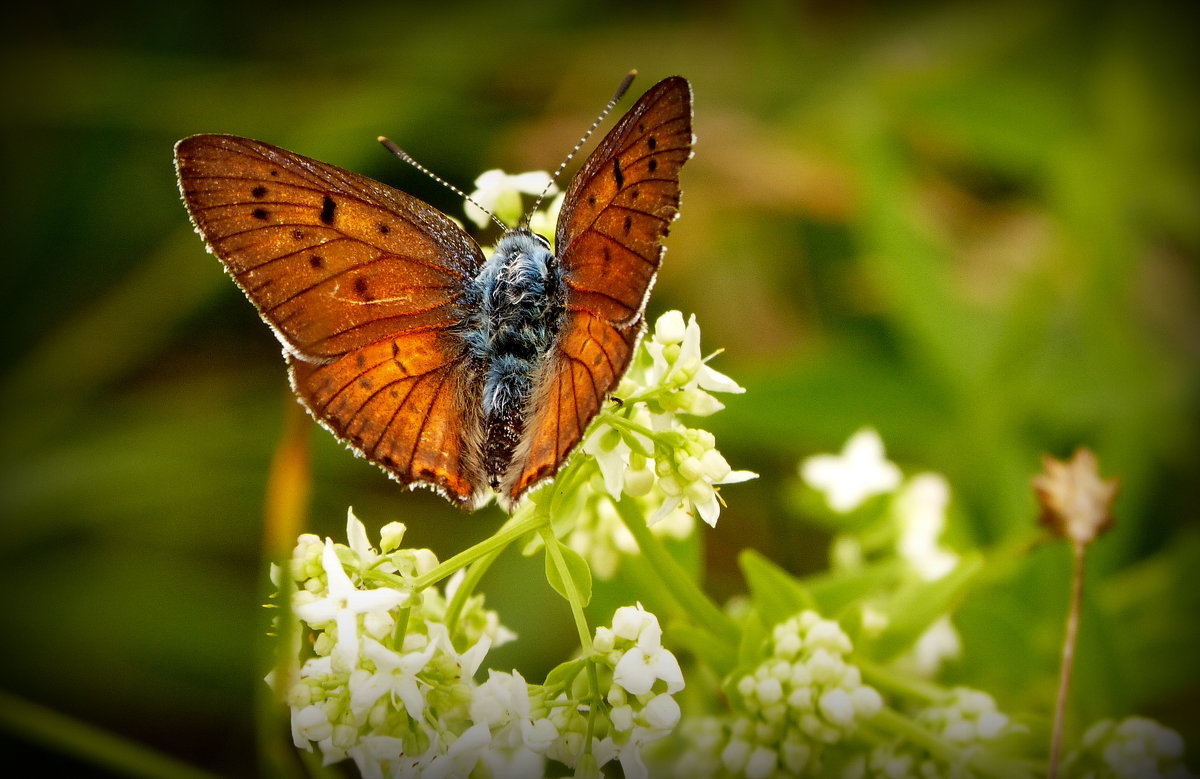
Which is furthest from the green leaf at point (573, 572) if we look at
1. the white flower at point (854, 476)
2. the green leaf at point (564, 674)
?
the white flower at point (854, 476)

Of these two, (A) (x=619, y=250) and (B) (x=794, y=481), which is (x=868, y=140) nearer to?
(B) (x=794, y=481)

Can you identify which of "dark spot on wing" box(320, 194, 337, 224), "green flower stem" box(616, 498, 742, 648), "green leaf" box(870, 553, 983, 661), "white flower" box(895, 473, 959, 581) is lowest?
"green flower stem" box(616, 498, 742, 648)

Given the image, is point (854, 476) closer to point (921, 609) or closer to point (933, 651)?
point (933, 651)

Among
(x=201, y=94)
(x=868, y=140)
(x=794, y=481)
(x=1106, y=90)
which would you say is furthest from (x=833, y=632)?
(x=201, y=94)

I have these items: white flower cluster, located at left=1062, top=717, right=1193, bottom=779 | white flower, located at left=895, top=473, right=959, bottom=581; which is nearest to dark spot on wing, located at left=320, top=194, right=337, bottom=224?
white flower, located at left=895, top=473, right=959, bottom=581

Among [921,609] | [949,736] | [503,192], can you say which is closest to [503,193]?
[503,192]

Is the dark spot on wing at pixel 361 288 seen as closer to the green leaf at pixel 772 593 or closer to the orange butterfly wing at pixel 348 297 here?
the orange butterfly wing at pixel 348 297

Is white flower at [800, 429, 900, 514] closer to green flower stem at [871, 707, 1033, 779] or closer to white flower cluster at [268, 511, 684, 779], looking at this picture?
green flower stem at [871, 707, 1033, 779]
